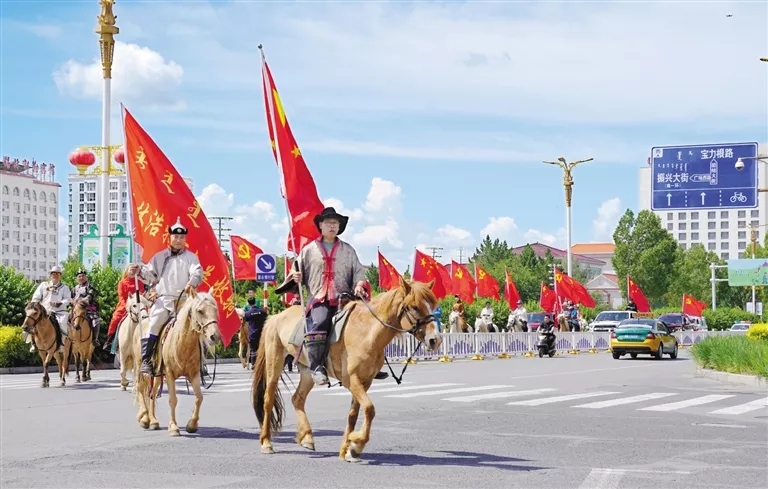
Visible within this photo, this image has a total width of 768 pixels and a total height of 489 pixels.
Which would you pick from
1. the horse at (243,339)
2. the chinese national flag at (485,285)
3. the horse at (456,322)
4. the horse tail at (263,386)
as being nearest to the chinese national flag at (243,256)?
the horse at (243,339)

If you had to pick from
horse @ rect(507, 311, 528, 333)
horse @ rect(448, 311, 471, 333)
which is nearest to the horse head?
horse @ rect(448, 311, 471, 333)

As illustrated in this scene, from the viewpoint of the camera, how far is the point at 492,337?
42.2m

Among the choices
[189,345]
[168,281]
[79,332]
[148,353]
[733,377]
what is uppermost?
[168,281]

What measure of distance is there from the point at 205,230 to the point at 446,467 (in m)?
9.41

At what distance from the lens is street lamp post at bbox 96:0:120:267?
36.8 metres

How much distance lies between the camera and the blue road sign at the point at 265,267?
30.5 meters

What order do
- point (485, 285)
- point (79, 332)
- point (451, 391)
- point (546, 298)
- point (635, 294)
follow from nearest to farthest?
point (451, 391)
point (79, 332)
point (485, 285)
point (546, 298)
point (635, 294)

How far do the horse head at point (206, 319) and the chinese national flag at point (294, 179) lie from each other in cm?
114

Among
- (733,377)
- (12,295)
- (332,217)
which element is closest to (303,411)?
(332,217)

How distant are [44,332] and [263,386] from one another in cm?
1105

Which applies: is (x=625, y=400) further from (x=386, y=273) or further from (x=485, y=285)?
(x=485, y=285)

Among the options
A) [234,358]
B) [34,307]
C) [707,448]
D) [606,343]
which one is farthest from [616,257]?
[707,448]

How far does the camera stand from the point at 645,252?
96625 mm

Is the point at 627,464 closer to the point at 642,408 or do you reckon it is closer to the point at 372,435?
the point at 372,435
